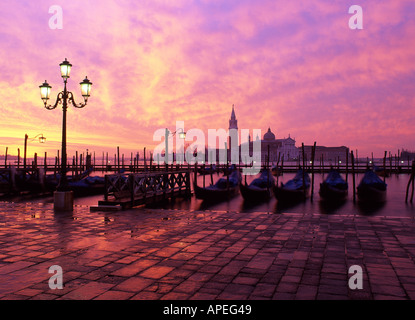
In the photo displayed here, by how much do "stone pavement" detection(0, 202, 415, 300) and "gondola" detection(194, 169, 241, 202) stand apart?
6446 millimetres

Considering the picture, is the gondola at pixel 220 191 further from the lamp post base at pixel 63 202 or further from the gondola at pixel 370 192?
the gondola at pixel 370 192

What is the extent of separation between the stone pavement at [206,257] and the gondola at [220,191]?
645 centimetres

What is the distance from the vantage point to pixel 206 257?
16.6 feet

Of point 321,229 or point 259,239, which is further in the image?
point 321,229

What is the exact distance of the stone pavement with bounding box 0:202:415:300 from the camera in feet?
12.4

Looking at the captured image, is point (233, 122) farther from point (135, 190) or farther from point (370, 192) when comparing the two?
point (135, 190)

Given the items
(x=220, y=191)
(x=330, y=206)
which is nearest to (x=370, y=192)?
(x=330, y=206)

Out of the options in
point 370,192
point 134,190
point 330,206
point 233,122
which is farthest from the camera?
point 233,122

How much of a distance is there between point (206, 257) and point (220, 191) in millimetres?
11041

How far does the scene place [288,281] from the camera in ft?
13.3

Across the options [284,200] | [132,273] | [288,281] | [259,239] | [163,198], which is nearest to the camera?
[288,281]
